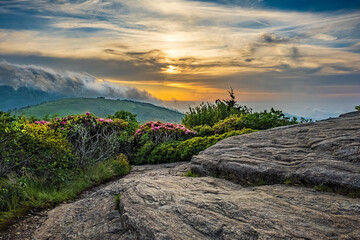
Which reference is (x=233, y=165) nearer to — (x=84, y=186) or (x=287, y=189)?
(x=287, y=189)

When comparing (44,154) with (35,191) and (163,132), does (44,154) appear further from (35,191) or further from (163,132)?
(163,132)

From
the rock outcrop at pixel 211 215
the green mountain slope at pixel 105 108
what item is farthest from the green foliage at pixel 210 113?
the green mountain slope at pixel 105 108

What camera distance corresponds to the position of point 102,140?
1259cm

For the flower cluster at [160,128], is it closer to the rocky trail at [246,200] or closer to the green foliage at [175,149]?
the green foliage at [175,149]

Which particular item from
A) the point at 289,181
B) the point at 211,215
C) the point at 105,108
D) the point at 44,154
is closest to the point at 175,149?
the point at 44,154

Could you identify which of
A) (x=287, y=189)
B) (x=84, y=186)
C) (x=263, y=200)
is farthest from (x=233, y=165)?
(x=84, y=186)

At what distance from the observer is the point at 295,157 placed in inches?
246

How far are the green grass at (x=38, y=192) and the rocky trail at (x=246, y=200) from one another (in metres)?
0.55

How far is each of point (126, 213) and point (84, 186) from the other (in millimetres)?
4783


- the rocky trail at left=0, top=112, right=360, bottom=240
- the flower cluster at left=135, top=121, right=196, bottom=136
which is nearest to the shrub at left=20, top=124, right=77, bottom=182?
the rocky trail at left=0, top=112, right=360, bottom=240

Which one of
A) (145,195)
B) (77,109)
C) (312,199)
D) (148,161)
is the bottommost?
(77,109)

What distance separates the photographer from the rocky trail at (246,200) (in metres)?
3.77

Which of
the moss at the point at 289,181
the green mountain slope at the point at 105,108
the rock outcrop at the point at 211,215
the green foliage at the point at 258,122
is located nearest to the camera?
the rock outcrop at the point at 211,215

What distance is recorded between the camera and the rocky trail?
377 cm
